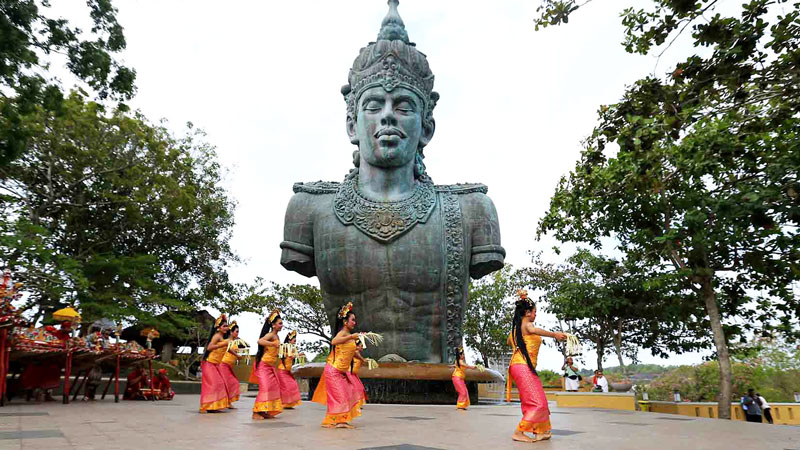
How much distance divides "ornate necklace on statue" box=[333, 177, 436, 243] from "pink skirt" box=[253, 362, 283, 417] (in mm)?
4537

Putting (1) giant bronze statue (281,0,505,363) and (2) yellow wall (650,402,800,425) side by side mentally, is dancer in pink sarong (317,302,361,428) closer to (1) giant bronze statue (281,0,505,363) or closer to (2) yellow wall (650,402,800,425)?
(1) giant bronze statue (281,0,505,363)

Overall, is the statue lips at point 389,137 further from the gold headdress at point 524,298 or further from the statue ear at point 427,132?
the gold headdress at point 524,298

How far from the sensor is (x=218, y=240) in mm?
25359

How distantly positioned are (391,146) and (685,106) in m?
7.07

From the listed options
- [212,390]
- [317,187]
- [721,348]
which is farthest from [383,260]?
[721,348]

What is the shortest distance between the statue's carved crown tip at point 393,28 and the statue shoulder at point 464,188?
3.30 meters

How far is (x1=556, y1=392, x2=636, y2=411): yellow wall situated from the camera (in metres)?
11.5

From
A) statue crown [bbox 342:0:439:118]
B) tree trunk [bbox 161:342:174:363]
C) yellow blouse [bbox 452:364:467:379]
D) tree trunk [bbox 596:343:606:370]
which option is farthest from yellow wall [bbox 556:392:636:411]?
tree trunk [bbox 161:342:174:363]

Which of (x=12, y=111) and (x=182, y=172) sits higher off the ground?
(x=182, y=172)

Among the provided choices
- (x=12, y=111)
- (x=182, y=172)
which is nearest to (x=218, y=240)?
(x=182, y=172)

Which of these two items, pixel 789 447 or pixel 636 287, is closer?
pixel 789 447

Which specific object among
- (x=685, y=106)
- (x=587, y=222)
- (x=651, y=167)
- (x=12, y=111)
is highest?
(x=587, y=222)

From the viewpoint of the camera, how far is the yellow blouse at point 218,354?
8.72m

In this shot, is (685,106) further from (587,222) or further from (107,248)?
(107,248)
